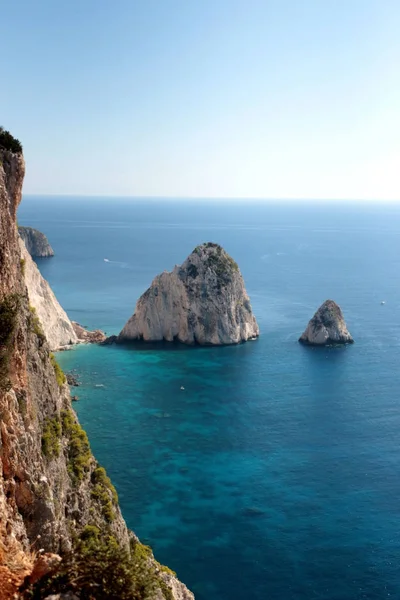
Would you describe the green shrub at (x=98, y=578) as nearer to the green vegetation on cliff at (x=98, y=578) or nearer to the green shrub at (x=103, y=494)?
the green vegetation on cliff at (x=98, y=578)

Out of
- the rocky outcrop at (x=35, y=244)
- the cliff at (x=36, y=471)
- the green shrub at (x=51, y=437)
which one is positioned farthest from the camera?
the rocky outcrop at (x=35, y=244)

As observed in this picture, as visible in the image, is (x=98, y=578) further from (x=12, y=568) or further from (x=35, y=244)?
(x=35, y=244)

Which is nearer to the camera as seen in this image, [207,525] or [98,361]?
[207,525]

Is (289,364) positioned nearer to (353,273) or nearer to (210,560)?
(210,560)

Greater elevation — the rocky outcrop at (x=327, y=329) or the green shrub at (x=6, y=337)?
the green shrub at (x=6, y=337)

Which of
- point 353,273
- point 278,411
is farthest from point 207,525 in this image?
point 353,273

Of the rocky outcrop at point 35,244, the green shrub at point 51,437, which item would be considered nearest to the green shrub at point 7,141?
the green shrub at point 51,437
